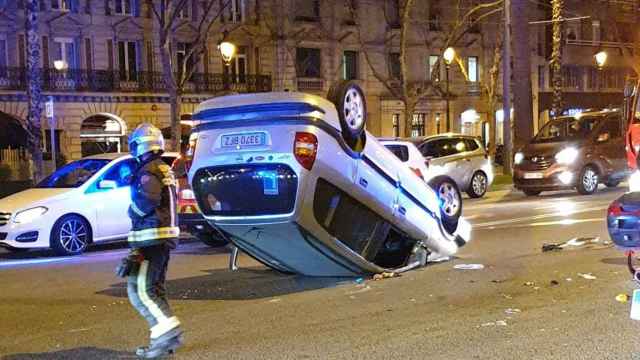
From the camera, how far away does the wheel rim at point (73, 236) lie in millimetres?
12102

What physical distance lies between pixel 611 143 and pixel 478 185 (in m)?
3.51

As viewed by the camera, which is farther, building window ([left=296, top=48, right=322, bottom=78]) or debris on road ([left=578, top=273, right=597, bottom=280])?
building window ([left=296, top=48, right=322, bottom=78])

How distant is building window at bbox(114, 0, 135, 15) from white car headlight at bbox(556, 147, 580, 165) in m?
22.8

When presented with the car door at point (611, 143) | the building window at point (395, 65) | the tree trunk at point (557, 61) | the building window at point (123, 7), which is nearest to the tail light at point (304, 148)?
the car door at point (611, 143)

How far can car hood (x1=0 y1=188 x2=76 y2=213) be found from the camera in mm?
12033

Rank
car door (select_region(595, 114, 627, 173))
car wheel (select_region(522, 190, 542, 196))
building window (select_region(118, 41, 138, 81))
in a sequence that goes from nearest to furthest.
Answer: car door (select_region(595, 114, 627, 173)) → car wheel (select_region(522, 190, 542, 196)) → building window (select_region(118, 41, 138, 81))

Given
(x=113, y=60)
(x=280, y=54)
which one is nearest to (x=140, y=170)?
(x=113, y=60)

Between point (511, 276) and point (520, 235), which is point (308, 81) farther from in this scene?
point (511, 276)

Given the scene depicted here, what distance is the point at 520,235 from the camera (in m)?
12.0

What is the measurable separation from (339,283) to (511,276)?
191cm

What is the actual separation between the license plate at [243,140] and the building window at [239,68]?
31.0 meters

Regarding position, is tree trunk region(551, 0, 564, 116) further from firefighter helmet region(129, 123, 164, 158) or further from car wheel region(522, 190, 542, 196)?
firefighter helmet region(129, 123, 164, 158)

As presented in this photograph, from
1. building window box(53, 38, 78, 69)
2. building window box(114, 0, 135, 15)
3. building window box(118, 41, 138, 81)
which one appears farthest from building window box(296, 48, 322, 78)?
building window box(53, 38, 78, 69)

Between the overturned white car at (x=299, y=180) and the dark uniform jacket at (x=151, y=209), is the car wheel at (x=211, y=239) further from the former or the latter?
the dark uniform jacket at (x=151, y=209)
